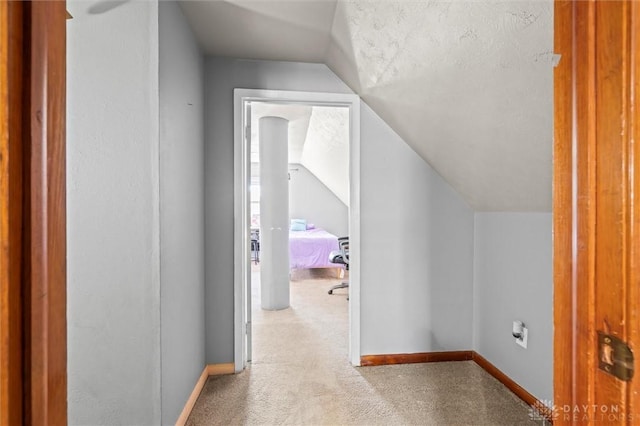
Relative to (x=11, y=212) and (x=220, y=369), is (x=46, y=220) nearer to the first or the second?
(x=11, y=212)

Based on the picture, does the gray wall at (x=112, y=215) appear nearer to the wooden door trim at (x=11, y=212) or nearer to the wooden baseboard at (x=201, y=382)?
the wooden baseboard at (x=201, y=382)

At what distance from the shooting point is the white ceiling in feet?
3.77

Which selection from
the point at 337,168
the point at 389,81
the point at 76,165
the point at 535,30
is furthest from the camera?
the point at 337,168

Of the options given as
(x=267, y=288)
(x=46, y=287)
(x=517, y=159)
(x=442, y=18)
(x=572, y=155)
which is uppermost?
(x=442, y=18)

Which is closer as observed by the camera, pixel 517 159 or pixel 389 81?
pixel 517 159

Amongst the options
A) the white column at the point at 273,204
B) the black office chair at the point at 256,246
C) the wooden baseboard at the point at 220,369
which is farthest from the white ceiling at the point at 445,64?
the black office chair at the point at 256,246

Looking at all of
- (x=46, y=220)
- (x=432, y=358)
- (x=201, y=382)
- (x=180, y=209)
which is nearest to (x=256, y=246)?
(x=201, y=382)

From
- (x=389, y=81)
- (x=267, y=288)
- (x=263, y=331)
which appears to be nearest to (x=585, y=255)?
(x=389, y=81)

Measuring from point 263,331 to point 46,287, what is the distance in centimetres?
277

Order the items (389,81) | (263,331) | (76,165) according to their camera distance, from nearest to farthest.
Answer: (76,165) → (389,81) → (263,331)

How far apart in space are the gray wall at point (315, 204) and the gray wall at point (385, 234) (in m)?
5.03

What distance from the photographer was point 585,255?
0.48m

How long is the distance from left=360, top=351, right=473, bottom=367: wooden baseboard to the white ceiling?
113 cm

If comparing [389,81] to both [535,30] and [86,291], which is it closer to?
[535,30]
